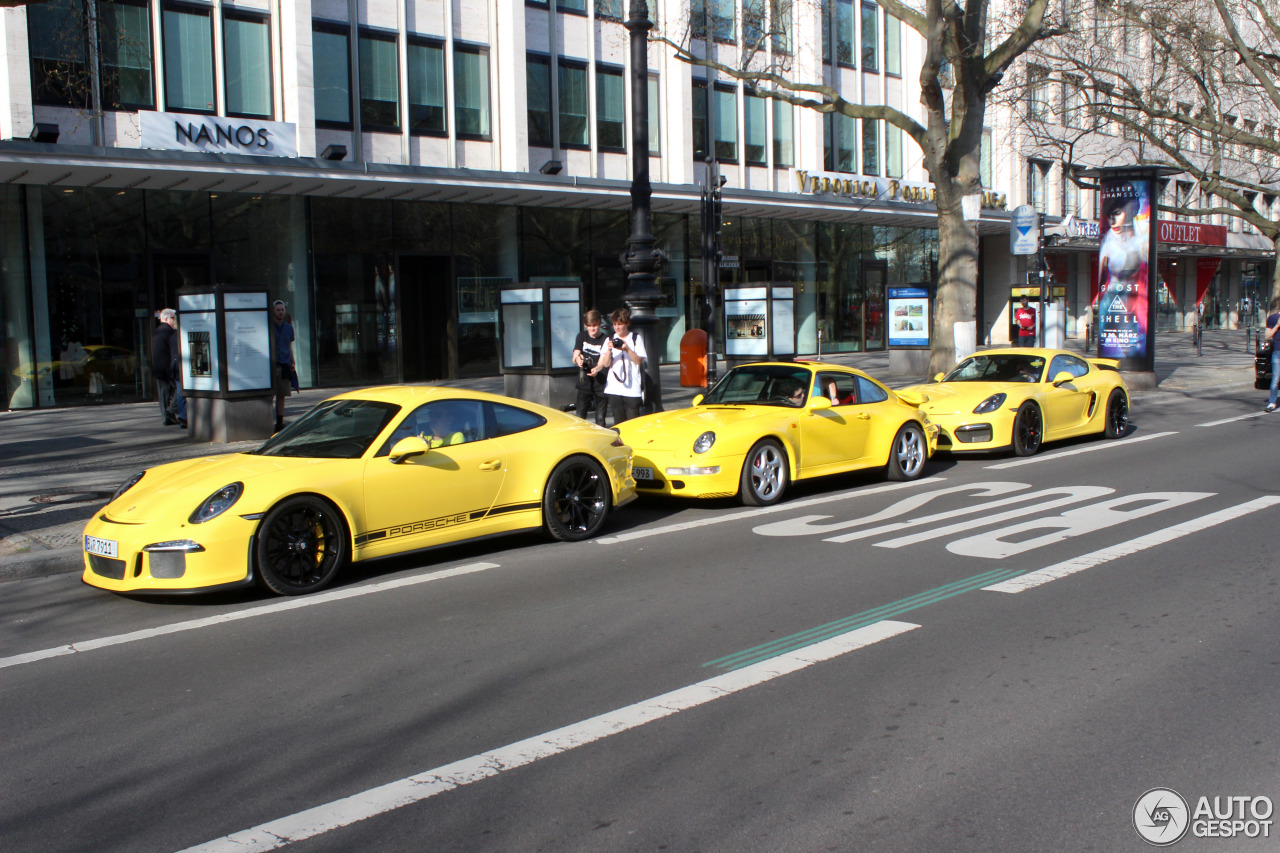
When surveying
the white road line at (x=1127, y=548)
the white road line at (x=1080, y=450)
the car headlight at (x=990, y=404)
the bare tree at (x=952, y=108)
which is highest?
the bare tree at (x=952, y=108)

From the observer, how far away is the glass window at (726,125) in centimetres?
2988

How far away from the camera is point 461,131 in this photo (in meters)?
24.5

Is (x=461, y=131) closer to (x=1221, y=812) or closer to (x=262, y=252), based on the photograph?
(x=262, y=252)

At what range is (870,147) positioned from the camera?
34.1 m


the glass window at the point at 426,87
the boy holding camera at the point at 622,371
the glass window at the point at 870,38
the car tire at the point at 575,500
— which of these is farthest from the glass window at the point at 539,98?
the car tire at the point at 575,500

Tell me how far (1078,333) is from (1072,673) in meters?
44.0

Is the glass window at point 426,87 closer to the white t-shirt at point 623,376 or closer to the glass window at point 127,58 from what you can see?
the glass window at point 127,58

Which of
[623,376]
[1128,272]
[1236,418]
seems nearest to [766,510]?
[623,376]

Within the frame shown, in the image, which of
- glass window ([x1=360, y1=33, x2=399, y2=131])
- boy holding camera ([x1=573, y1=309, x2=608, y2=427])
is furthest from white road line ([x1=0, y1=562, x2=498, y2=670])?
glass window ([x1=360, y1=33, x2=399, y2=131])

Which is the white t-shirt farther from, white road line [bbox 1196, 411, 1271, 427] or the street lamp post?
white road line [bbox 1196, 411, 1271, 427]

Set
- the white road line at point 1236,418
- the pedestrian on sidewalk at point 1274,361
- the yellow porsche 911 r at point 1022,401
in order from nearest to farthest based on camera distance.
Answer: the yellow porsche 911 r at point 1022,401
the white road line at point 1236,418
the pedestrian on sidewalk at point 1274,361

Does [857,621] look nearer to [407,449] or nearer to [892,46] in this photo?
[407,449]

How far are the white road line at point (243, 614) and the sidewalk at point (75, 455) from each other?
2225mm

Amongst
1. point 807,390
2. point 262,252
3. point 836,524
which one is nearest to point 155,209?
point 262,252
